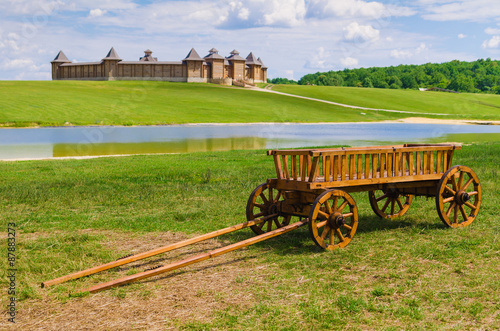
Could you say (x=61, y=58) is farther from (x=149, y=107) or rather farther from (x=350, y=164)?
(x=350, y=164)

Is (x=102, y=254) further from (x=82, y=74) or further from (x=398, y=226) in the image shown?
(x=82, y=74)

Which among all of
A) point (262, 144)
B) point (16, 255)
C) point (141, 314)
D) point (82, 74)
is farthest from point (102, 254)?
point (82, 74)

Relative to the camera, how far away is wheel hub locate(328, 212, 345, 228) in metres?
7.96

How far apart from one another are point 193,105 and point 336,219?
7102cm

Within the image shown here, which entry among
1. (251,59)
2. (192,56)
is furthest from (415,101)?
(251,59)

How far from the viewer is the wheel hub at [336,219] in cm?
796

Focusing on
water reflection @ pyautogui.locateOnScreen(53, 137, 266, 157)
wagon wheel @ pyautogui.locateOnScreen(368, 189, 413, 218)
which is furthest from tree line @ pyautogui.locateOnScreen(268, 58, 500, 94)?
wagon wheel @ pyautogui.locateOnScreen(368, 189, 413, 218)

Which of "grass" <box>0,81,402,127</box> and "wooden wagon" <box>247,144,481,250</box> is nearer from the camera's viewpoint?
"wooden wagon" <box>247,144,481,250</box>

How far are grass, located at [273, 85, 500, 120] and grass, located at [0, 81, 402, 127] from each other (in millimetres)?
11729

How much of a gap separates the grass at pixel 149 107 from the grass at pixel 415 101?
38.5 ft

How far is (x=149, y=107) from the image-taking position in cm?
7250

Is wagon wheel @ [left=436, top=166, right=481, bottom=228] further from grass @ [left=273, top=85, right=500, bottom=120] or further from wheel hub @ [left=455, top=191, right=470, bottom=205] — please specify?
grass @ [left=273, top=85, right=500, bottom=120]

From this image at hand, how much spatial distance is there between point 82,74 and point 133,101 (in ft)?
204

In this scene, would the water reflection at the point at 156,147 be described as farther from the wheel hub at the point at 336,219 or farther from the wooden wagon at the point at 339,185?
the wheel hub at the point at 336,219
